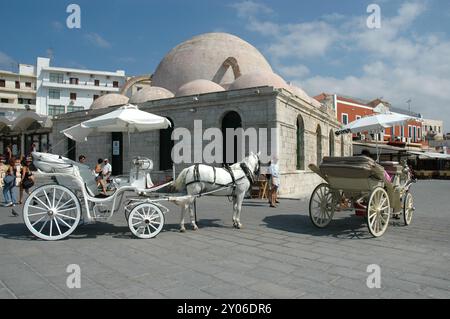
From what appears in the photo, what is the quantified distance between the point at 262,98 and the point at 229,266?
10.6 m

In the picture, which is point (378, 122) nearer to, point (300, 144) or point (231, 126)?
point (231, 126)

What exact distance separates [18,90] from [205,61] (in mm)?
50851

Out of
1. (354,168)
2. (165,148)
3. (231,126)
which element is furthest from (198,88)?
(354,168)

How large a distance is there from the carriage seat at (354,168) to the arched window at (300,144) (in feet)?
34.2

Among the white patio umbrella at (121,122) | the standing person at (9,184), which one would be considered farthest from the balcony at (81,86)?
the white patio umbrella at (121,122)

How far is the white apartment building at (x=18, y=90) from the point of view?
5581 centimetres

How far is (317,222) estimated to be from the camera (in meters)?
7.16

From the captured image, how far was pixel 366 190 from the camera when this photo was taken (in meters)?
6.29

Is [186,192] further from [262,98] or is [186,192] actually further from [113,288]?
[262,98]

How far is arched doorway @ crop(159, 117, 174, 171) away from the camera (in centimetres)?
1660

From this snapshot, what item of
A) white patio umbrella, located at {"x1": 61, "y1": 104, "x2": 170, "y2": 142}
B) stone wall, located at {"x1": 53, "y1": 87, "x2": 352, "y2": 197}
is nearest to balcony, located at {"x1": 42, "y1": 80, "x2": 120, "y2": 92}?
stone wall, located at {"x1": 53, "y1": 87, "x2": 352, "y2": 197}

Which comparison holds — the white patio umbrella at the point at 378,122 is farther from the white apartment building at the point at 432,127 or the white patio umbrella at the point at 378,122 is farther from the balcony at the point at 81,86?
the balcony at the point at 81,86

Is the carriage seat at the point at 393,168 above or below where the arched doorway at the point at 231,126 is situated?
below
